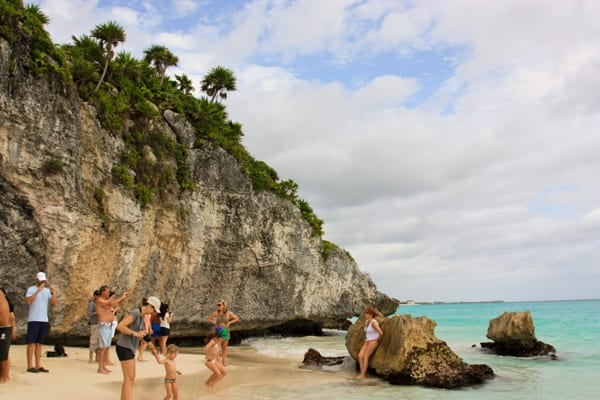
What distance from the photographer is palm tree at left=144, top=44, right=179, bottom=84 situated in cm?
2625

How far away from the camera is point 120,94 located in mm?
17516

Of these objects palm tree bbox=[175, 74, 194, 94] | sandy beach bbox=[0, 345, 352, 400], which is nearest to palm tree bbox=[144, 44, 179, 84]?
palm tree bbox=[175, 74, 194, 94]

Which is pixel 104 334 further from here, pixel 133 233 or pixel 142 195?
pixel 142 195

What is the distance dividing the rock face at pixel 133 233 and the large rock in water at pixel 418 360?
9050 mm

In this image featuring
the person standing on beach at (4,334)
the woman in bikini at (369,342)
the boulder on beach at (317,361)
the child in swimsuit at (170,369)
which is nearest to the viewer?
the child in swimsuit at (170,369)

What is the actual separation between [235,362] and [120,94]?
34.0 feet

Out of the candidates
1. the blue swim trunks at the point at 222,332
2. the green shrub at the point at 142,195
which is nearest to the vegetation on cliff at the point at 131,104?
the green shrub at the point at 142,195

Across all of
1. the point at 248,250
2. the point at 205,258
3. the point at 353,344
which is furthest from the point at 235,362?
the point at 248,250

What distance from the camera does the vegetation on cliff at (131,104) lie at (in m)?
14.1

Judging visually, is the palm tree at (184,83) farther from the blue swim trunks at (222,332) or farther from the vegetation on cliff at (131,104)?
the blue swim trunks at (222,332)

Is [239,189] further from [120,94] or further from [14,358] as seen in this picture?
[14,358]

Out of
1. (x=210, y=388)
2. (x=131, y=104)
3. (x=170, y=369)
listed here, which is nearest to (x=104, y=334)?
(x=210, y=388)

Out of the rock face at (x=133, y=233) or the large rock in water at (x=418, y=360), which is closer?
the large rock in water at (x=418, y=360)

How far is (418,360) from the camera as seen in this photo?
454 inches
